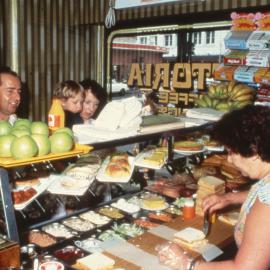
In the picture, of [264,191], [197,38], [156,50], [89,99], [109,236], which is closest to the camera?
[264,191]

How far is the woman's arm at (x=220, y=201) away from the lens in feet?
9.17

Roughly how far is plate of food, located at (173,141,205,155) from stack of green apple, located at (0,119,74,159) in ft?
4.88

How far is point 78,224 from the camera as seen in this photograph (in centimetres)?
276

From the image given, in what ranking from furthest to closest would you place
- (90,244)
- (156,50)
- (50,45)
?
(50,45)
(156,50)
(90,244)

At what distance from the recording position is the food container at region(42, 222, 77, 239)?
8.46 feet

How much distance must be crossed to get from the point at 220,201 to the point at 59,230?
1260 mm

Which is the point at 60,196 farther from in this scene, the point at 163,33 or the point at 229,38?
the point at 163,33

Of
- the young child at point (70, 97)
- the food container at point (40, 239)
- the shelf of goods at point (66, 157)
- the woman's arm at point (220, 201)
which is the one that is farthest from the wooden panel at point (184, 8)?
the food container at point (40, 239)

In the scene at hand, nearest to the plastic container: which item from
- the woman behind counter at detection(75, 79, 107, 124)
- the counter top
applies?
the counter top

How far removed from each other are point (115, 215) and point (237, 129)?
133 cm

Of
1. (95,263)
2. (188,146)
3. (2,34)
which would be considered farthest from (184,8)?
(95,263)

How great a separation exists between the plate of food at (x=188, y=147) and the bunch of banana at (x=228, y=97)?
0.75 m

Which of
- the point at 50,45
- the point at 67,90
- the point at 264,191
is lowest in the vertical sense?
the point at 264,191

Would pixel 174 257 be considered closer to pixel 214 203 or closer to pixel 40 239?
pixel 214 203
